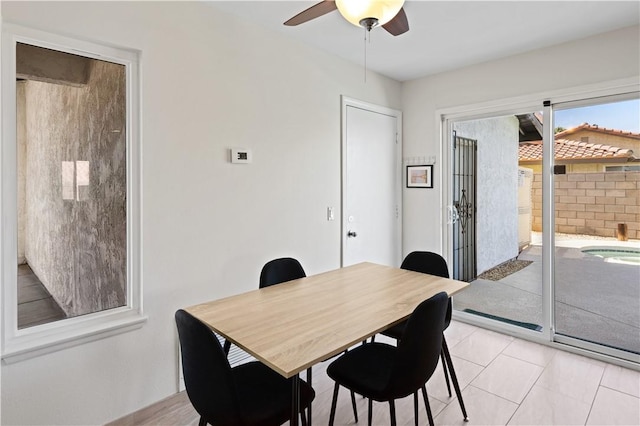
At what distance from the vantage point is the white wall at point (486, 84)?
2695 mm

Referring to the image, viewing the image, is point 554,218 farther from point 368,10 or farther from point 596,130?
point 368,10

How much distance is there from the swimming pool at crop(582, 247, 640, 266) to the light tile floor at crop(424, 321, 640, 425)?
83 centimetres

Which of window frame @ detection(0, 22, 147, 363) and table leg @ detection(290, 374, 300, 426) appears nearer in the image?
table leg @ detection(290, 374, 300, 426)

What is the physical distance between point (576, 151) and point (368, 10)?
2488 millimetres

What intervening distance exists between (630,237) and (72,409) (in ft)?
13.1

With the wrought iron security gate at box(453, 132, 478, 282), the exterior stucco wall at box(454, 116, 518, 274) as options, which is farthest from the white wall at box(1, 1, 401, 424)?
the exterior stucco wall at box(454, 116, 518, 274)

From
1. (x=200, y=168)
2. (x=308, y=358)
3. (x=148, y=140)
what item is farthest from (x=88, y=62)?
(x=308, y=358)

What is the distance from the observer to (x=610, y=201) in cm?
286

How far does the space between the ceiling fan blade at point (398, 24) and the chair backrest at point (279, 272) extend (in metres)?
1.51

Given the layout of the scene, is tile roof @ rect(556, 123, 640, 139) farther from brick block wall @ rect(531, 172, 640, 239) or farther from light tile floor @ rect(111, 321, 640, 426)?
light tile floor @ rect(111, 321, 640, 426)

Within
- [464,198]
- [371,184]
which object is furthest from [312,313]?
[464,198]

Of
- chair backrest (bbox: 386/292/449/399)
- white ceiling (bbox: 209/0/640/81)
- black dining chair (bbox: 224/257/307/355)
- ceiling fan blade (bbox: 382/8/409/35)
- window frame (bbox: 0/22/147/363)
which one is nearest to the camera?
chair backrest (bbox: 386/292/449/399)

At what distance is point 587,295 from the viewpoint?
9.93ft

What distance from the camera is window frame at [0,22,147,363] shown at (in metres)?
1.66
